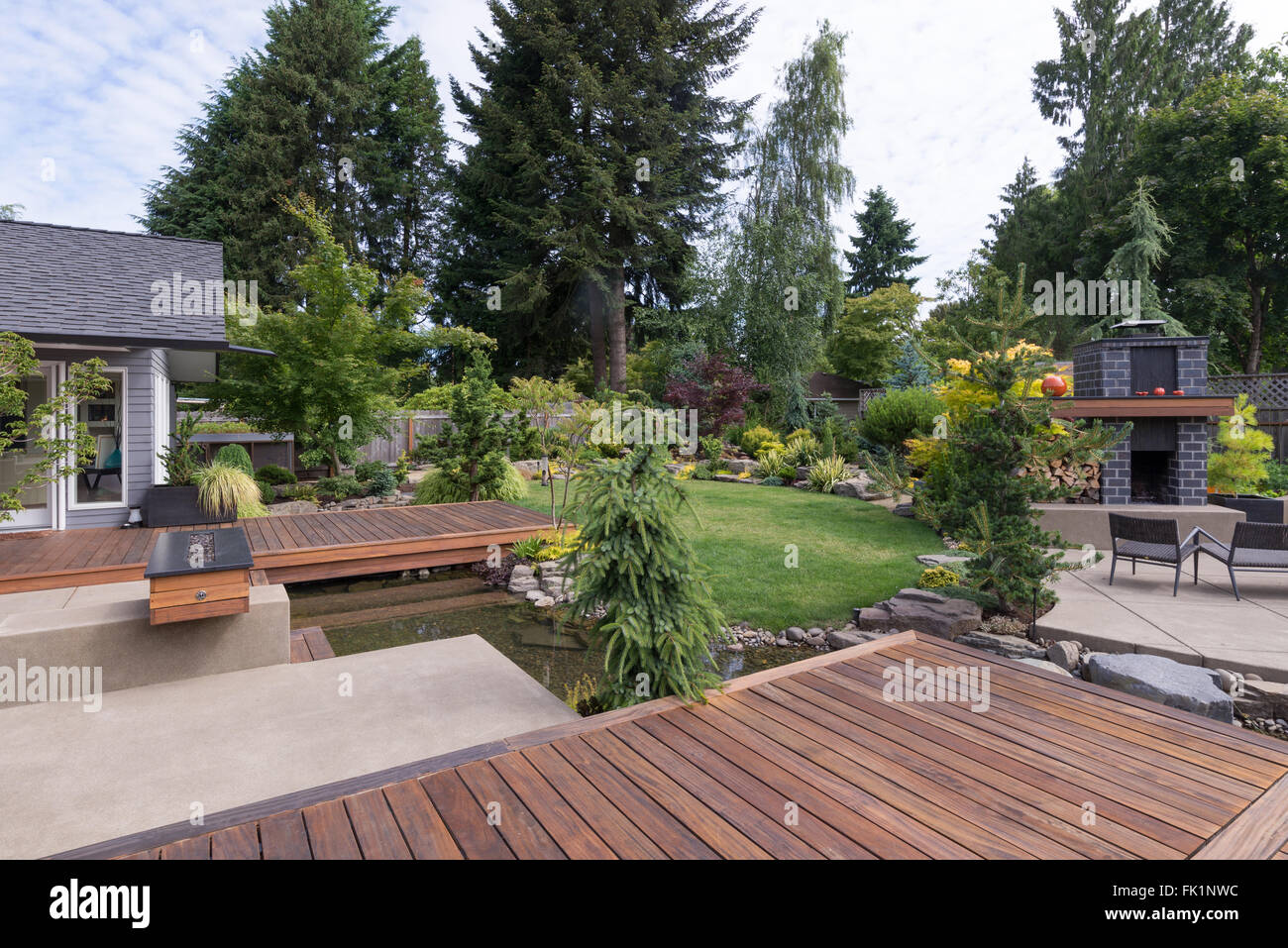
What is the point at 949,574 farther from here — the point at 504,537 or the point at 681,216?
the point at 681,216

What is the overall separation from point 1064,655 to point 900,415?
30.3 ft

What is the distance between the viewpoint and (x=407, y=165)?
25484 mm

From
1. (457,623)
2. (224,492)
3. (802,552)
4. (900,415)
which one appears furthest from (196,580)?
(900,415)

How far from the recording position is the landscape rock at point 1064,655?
456 centimetres

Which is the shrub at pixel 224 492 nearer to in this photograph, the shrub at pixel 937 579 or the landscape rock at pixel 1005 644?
the shrub at pixel 937 579

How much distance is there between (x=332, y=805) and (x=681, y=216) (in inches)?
804

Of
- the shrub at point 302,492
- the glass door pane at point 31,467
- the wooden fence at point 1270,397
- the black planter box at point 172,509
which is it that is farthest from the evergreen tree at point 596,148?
the wooden fence at point 1270,397

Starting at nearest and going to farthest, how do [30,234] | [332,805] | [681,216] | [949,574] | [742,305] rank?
1. [332,805]
2. [949,574]
3. [30,234]
4. [742,305]
5. [681,216]

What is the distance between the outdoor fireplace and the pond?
5.23 metres

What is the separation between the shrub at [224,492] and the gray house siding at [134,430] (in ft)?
2.06

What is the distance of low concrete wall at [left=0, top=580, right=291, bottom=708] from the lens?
369 centimetres

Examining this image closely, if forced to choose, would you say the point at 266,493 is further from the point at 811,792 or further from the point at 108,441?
the point at 811,792

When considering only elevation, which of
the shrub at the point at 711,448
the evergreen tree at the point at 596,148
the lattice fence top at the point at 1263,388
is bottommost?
the shrub at the point at 711,448
